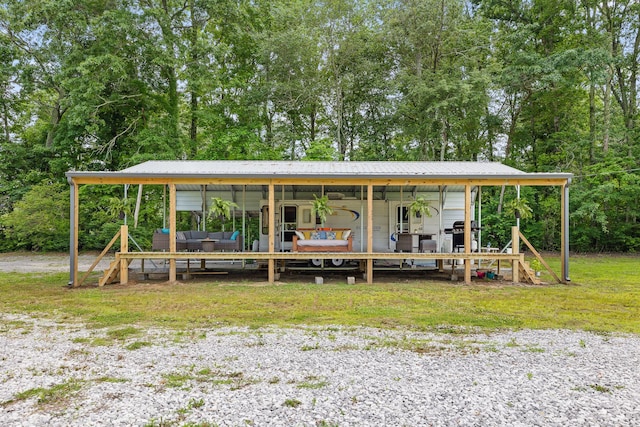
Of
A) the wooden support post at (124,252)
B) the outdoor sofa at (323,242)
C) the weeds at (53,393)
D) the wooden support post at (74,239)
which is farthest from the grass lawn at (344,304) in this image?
the weeds at (53,393)

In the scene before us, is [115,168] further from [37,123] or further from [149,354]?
[149,354]

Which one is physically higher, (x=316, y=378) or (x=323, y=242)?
(x=323, y=242)

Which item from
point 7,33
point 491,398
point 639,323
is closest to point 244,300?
point 491,398

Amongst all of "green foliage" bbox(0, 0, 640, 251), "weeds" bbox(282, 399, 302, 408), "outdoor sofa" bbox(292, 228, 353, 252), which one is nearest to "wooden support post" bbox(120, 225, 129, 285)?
"outdoor sofa" bbox(292, 228, 353, 252)

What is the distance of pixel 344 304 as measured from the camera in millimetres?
7926

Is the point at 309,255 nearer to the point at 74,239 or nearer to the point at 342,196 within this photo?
the point at 342,196

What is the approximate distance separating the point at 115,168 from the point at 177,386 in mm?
20044

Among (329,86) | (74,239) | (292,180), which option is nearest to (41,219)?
(74,239)

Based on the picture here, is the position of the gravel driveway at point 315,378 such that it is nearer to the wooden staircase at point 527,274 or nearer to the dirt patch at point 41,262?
the wooden staircase at point 527,274

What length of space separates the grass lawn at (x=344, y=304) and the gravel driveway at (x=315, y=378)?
66 cm

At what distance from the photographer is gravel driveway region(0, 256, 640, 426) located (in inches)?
129

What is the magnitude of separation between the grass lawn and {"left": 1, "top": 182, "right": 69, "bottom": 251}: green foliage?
29.7ft

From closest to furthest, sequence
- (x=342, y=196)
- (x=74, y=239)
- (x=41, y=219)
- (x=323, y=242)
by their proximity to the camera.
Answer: (x=74, y=239)
(x=323, y=242)
(x=342, y=196)
(x=41, y=219)

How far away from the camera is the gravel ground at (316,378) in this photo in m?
3.28
